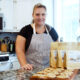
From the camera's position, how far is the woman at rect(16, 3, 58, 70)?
1549mm

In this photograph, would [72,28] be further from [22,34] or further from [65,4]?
[22,34]

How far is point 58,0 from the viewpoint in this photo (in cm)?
323

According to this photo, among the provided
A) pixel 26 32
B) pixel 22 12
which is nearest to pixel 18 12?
pixel 22 12

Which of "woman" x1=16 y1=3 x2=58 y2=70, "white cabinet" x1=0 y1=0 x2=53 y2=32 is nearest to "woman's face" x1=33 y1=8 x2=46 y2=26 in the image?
"woman" x1=16 y1=3 x2=58 y2=70

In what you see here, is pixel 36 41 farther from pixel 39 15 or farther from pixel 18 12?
pixel 18 12

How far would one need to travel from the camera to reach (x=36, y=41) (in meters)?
1.63

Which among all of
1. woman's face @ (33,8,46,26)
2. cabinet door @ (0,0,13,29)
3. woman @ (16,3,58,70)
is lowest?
woman @ (16,3,58,70)

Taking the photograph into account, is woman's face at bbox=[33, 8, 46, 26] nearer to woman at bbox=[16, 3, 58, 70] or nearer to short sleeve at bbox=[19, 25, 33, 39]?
woman at bbox=[16, 3, 58, 70]

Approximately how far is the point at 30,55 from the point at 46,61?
6.9 inches

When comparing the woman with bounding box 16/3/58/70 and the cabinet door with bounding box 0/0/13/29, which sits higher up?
the cabinet door with bounding box 0/0/13/29

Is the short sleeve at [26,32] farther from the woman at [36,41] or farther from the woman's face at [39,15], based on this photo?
the woman's face at [39,15]

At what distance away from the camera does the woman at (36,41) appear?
155cm

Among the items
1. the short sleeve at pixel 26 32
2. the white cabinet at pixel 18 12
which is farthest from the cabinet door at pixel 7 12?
the short sleeve at pixel 26 32

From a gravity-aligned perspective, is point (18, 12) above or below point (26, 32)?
above
